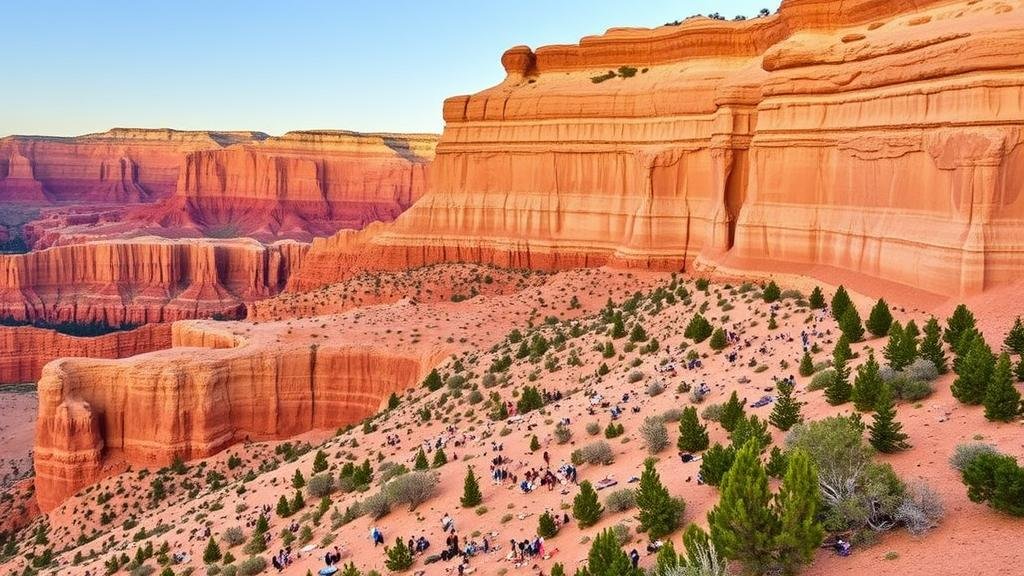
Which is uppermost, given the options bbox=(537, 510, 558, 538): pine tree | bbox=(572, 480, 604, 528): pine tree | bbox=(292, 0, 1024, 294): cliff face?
bbox=(292, 0, 1024, 294): cliff face

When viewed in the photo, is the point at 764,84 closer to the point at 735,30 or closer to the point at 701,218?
the point at 701,218

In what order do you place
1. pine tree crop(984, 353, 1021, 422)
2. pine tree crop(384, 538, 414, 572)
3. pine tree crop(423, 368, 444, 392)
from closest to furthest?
pine tree crop(984, 353, 1021, 422), pine tree crop(384, 538, 414, 572), pine tree crop(423, 368, 444, 392)

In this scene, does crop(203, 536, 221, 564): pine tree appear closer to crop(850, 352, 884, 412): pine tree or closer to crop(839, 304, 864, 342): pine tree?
crop(850, 352, 884, 412): pine tree

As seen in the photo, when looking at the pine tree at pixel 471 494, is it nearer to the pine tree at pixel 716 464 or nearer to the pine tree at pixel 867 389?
the pine tree at pixel 716 464

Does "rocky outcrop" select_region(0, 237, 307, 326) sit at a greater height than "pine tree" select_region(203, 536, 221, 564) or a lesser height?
lesser

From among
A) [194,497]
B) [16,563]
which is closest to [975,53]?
[194,497]

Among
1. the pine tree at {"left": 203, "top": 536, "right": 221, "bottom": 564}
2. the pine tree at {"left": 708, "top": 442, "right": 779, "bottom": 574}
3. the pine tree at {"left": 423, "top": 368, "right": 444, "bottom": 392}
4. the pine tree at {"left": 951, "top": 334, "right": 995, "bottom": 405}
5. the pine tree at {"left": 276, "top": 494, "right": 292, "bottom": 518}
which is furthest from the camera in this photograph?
the pine tree at {"left": 423, "top": 368, "right": 444, "bottom": 392}

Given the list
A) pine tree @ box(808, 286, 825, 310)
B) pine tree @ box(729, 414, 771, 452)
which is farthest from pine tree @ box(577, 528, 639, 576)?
pine tree @ box(808, 286, 825, 310)
